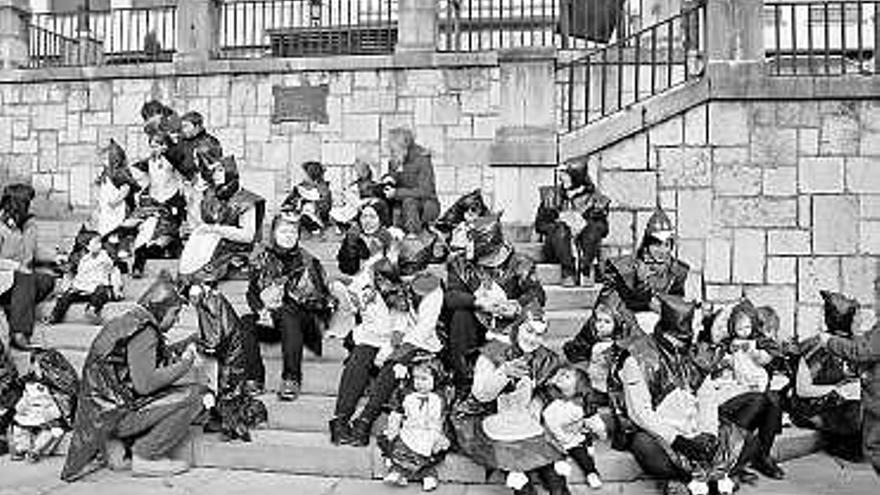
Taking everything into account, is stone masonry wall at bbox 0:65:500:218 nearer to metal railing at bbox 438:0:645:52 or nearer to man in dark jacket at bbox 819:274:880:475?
metal railing at bbox 438:0:645:52

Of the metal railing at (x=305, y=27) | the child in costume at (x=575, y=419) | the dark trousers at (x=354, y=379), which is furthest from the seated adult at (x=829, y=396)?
the metal railing at (x=305, y=27)

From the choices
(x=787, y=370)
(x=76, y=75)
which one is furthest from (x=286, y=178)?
(x=787, y=370)

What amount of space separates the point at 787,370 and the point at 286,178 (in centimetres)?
854

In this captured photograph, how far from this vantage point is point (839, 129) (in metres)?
10.7

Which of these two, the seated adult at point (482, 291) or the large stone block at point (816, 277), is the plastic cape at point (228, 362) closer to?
the seated adult at point (482, 291)

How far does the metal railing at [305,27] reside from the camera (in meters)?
16.1

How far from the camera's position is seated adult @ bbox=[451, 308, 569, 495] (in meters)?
6.34

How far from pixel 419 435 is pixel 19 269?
4658mm

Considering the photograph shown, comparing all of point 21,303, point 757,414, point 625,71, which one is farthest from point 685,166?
point 21,303

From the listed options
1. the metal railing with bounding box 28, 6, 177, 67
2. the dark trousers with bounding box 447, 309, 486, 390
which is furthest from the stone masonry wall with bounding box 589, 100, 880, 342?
the metal railing with bounding box 28, 6, 177, 67

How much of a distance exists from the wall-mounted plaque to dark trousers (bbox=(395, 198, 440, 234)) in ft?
15.7

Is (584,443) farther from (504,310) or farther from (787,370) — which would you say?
(787,370)

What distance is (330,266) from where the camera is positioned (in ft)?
33.1

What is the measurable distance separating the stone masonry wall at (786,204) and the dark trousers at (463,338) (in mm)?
4056
